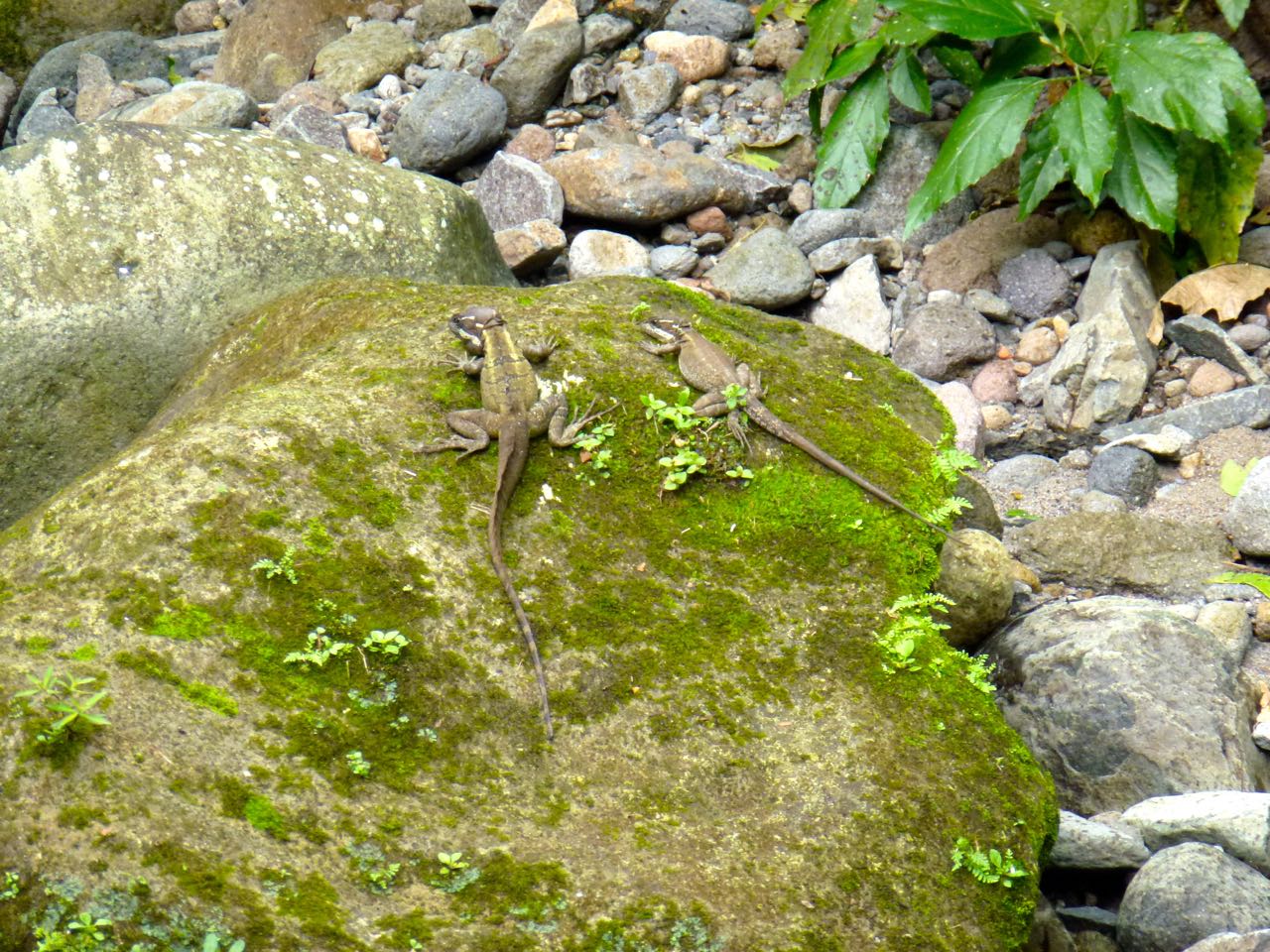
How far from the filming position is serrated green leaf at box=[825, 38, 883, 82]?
951cm

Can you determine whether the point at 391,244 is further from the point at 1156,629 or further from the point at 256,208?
the point at 1156,629

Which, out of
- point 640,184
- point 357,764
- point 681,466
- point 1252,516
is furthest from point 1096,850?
point 640,184

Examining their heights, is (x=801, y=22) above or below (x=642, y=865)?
below

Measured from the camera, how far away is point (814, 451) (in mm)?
5281

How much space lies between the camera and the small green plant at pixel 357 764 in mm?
3674

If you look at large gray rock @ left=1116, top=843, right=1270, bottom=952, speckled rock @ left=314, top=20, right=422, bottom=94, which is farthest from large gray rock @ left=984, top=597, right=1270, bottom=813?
speckled rock @ left=314, top=20, right=422, bottom=94

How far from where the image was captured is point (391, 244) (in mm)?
7984

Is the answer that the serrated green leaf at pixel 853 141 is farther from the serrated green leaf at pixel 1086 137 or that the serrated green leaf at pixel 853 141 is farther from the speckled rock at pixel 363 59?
the speckled rock at pixel 363 59

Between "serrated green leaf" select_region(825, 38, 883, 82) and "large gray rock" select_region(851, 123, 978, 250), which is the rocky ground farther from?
"serrated green leaf" select_region(825, 38, 883, 82)

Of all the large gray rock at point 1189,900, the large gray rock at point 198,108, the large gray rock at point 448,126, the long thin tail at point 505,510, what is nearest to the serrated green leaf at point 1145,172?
the large gray rock at point 1189,900

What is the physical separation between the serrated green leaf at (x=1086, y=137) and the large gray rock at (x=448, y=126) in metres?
5.25

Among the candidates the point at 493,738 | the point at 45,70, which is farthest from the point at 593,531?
the point at 45,70

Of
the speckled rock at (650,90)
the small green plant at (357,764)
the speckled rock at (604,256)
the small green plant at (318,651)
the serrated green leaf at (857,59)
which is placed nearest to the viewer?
the small green plant at (357,764)

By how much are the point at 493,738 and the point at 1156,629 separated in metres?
3.20
